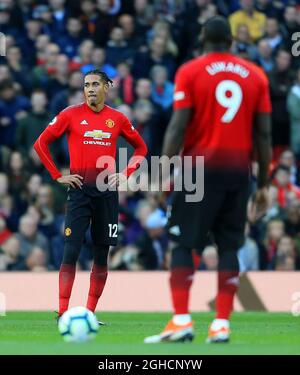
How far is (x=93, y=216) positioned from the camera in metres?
11.5

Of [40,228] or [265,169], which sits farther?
[40,228]

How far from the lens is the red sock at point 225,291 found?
28.7 ft

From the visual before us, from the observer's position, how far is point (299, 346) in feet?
28.7

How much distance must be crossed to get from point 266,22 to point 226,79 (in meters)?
10.3

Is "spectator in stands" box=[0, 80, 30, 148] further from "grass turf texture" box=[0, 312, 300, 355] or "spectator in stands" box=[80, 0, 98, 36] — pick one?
"grass turf texture" box=[0, 312, 300, 355]

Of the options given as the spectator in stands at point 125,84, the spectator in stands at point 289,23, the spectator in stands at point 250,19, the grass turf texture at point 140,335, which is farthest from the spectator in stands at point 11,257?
the spectator in stands at point 289,23

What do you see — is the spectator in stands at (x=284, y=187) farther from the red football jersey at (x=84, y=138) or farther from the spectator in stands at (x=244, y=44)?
the red football jersey at (x=84, y=138)

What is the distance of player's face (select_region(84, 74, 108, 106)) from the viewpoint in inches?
448

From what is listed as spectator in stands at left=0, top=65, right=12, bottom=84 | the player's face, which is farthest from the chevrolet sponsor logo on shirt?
spectator in stands at left=0, top=65, right=12, bottom=84

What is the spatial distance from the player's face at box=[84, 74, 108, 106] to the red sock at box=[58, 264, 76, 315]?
154cm

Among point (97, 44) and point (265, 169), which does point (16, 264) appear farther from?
point (265, 169)

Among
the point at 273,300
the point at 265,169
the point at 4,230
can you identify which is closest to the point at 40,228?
the point at 4,230
